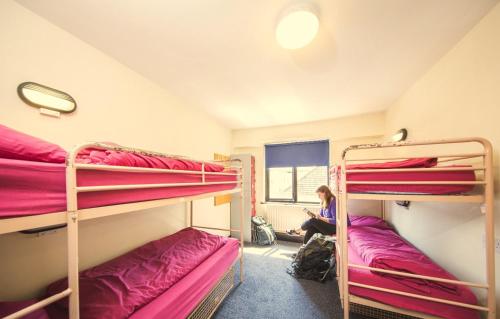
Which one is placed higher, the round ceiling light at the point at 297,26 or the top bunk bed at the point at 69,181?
the round ceiling light at the point at 297,26

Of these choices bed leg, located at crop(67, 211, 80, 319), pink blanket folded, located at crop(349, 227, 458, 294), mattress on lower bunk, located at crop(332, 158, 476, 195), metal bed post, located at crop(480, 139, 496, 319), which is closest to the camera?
bed leg, located at crop(67, 211, 80, 319)

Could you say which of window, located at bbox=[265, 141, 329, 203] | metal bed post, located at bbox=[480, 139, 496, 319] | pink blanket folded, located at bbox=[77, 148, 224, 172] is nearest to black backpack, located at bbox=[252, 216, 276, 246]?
window, located at bbox=[265, 141, 329, 203]

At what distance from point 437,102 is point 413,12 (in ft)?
3.59

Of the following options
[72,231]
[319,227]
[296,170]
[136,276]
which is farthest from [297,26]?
[296,170]

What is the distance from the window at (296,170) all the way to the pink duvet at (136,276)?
2270mm

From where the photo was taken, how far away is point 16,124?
1.25 metres

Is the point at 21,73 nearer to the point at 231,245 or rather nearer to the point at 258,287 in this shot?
the point at 231,245

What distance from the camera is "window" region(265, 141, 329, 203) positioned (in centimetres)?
385

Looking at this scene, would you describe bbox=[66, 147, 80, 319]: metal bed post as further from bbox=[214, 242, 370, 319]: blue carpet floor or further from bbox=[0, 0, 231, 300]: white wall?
bbox=[214, 242, 370, 319]: blue carpet floor

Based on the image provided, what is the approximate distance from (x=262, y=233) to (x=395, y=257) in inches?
92.6

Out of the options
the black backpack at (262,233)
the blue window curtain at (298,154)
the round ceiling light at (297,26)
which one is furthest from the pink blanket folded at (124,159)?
the blue window curtain at (298,154)

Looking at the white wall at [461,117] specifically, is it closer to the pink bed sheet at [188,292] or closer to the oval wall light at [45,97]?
the pink bed sheet at [188,292]

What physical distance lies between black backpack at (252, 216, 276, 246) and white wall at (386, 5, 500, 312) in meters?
2.24

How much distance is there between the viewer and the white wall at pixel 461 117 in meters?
1.31
